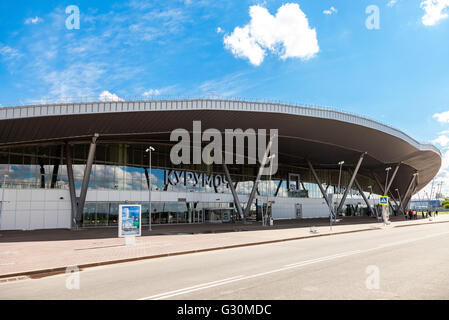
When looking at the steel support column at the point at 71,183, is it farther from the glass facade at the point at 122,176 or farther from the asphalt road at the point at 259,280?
the asphalt road at the point at 259,280

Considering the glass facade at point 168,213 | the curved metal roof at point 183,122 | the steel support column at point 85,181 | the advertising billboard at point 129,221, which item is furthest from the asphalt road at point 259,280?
the glass facade at point 168,213

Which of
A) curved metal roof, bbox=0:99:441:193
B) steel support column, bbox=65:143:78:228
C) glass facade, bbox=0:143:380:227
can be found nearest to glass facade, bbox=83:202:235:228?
glass facade, bbox=0:143:380:227

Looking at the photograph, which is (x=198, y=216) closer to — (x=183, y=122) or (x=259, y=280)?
(x=183, y=122)

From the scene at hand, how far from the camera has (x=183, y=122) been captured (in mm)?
32781

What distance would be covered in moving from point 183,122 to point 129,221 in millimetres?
15221

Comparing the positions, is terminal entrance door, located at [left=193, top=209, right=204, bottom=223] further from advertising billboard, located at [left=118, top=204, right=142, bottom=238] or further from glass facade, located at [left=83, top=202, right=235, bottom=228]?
advertising billboard, located at [left=118, top=204, right=142, bottom=238]

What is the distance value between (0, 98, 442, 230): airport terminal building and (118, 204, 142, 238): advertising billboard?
39.1 feet

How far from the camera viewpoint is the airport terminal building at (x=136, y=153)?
2975 cm

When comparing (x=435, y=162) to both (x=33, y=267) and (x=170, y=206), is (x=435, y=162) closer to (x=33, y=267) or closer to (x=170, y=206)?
(x=170, y=206)

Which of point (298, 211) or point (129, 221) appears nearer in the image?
point (129, 221)

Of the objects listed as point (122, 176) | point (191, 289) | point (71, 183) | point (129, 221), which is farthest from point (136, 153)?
point (191, 289)

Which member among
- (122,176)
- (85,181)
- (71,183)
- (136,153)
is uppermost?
(136,153)

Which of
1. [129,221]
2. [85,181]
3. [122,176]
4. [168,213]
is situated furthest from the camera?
[168,213]
